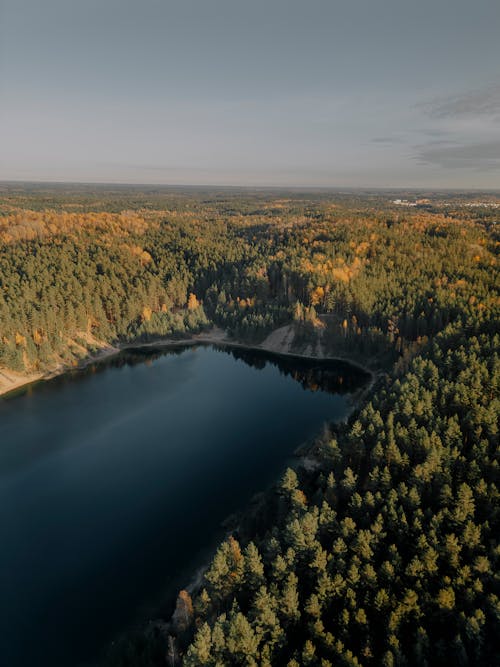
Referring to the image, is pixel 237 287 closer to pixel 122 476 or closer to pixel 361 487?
pixel 122 476

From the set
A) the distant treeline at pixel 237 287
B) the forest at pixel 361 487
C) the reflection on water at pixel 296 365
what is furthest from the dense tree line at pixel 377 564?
the distant treeline at pixel 237 287

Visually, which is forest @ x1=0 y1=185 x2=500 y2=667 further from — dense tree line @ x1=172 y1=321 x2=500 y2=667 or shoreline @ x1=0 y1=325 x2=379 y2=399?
shoreline @ x1=0 y1=325 x2=379 y2=399

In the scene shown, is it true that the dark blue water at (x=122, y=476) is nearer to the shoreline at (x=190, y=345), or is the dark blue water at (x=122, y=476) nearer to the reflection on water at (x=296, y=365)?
the reflection on water at (x=296, y=365)

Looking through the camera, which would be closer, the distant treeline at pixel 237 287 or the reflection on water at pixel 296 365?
A: the reflection on water at pixel 296 365

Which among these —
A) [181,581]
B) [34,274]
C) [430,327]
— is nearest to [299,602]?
[181,581]

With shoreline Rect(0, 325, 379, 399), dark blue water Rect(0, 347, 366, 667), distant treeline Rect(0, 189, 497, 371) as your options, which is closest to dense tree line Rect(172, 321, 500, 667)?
dark blue water Rect(0, 347, 366, 667)

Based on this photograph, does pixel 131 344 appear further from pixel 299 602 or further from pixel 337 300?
pixel 299 602

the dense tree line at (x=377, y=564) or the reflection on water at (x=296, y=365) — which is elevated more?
the dense tree line at (x=377, y=564)
